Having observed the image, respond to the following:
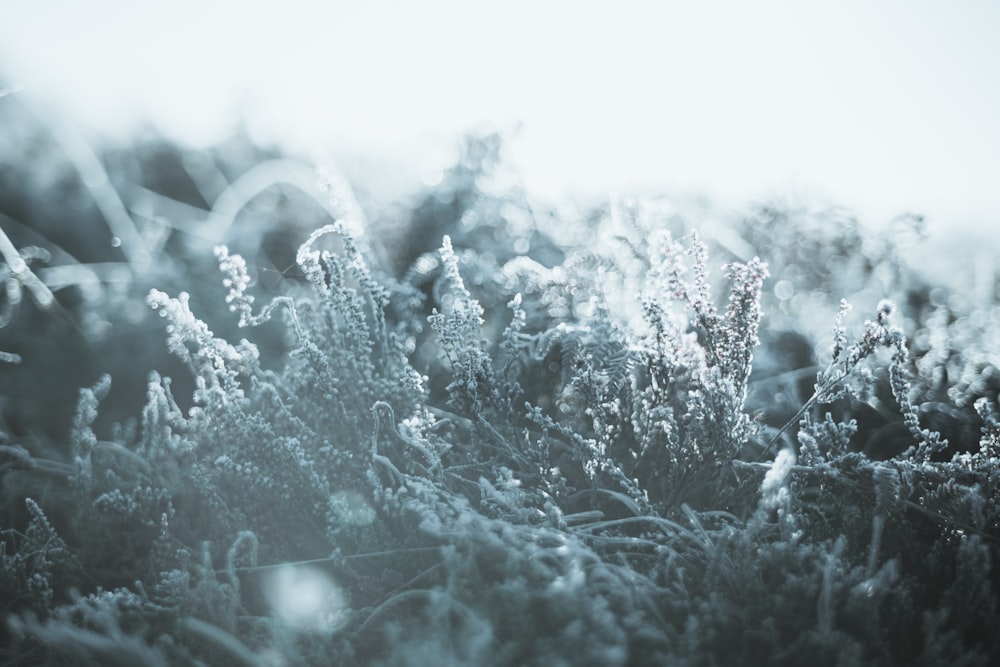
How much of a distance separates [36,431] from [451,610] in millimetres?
1837

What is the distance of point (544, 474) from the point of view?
136 centimetres

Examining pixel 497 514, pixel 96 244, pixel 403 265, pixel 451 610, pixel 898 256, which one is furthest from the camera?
pixel 96 244

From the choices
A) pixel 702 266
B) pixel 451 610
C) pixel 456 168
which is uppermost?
pixel 456 168

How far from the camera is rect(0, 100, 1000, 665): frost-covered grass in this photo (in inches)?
38.0

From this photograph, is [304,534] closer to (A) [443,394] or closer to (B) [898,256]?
(A) [443,394]

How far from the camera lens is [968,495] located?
110 centimetres

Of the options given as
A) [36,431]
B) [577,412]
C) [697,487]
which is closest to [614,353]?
[577,412]

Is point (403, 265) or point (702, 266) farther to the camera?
point (403, 265)

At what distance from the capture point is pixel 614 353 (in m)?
1.47

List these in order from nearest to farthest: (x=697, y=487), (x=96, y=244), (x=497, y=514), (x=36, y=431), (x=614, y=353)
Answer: (x=497, y=514), (x=697, y=487), (x=614, y=353), (x=36, y=431), (x=96, y=244)

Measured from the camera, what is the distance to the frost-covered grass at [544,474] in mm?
966

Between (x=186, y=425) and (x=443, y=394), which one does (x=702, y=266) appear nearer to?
(x=443, y=394)

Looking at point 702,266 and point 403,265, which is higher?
point 403,265

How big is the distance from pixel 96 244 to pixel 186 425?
195cm
